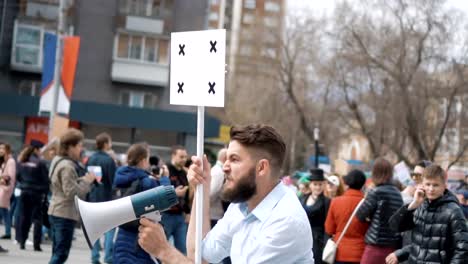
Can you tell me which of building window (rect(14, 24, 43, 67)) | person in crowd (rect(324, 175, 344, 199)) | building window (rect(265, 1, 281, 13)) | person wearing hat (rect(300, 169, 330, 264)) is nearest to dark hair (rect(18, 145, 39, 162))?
person in crowd (rect(324, 175, 344, 199))

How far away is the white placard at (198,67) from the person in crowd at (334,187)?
724 centimetres

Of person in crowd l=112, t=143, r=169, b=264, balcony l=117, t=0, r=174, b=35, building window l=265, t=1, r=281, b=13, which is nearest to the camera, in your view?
person in crowd l=112, t=143, r=169, b=264

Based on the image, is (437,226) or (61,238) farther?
(61,238)

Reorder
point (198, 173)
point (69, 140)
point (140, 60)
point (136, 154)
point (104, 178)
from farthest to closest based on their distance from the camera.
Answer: point (140, 60), point (104, 178), point (69, 140), point (136, 154), point (198, 173)

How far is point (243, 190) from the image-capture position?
421cm

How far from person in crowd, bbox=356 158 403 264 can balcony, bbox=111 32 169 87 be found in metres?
36.8

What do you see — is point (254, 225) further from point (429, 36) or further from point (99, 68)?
point (99, 68)

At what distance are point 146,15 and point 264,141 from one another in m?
42.3

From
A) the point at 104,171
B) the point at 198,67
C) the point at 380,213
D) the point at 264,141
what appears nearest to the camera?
the point at 264,141

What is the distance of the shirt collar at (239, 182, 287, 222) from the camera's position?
417 centimetres

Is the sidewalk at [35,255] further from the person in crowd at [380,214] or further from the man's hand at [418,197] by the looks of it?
the man's hand at [418,197]

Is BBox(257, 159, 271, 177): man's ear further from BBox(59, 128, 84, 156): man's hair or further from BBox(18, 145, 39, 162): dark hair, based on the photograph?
BBox(18, 145, 39, 162): dark hair

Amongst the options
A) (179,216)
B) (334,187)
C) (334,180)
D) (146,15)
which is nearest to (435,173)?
(179,216)

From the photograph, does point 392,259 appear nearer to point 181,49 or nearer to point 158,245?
point 181,49
